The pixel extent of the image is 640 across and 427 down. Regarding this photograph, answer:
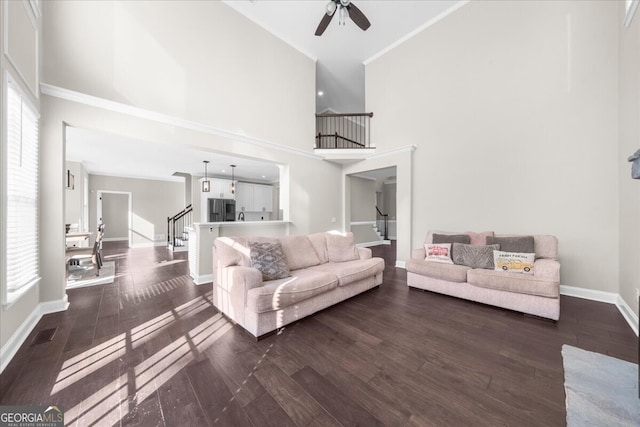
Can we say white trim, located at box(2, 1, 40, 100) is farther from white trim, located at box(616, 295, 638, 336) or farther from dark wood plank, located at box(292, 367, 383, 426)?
white trim, located at box(616, 295, 638, 336)

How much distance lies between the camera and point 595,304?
9.75 feet

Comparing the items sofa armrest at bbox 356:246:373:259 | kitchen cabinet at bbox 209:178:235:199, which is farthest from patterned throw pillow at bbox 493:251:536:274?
kitchen cabinet at bbox 209:178:235:199

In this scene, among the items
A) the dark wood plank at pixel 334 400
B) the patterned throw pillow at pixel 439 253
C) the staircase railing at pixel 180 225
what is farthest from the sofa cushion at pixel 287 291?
the staircase railing at pixel 180 225

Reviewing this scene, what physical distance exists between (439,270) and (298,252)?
2.02 m

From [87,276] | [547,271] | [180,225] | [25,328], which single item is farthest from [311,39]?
[180,225]

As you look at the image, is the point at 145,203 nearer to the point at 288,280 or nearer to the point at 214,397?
the point at 288,280

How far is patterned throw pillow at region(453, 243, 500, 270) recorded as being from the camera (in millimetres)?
3180

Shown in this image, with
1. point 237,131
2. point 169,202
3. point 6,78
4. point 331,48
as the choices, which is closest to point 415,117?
point 331,48

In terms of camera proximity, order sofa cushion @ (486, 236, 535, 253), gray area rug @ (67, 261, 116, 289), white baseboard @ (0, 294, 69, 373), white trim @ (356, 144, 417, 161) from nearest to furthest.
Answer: white baseboard @ (0, 294, 69, 373) → sofa cushion @ (486, 236, 535, 253) → gray area rug @ (67, 261, 116, 289) → white trim @ (356, 144, 417, 161)

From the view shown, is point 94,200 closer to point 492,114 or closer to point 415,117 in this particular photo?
point 415,117

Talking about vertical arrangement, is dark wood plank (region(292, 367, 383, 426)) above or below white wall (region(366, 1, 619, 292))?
below

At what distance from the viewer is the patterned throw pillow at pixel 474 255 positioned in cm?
318

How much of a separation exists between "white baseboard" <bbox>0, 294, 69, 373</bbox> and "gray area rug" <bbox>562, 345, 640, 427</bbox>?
12.9 ft

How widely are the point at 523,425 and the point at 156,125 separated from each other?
4978 mm
